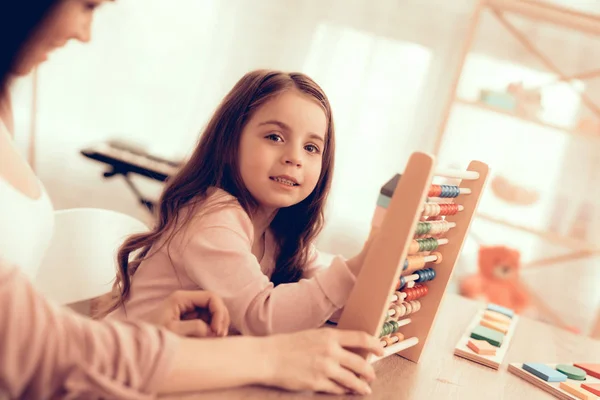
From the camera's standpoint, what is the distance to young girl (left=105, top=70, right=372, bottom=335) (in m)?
0.88

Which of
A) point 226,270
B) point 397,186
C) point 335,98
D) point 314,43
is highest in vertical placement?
point 314,43

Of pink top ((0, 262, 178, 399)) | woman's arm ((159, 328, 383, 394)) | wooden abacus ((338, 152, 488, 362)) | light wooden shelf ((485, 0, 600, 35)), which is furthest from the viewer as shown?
light wooden shelf ((485, 0, 600, 35))

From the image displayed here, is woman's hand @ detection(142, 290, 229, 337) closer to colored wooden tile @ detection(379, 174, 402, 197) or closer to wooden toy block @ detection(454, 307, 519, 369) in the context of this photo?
colored wooden tile @ detection(379, 174, 402, 197)

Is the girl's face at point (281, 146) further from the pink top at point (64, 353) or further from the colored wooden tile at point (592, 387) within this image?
the colored wooden tile at point (592, 387)

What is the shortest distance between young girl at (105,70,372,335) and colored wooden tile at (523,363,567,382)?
435 millimetres

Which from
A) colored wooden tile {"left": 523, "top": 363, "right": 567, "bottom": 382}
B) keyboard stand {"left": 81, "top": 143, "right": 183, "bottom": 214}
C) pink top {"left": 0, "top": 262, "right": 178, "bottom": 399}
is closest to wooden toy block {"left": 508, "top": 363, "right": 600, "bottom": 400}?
colored wooden tile {"left": 523, "top": 363, "right": 567, "bottom": 382}

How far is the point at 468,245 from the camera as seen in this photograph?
11.5 feet

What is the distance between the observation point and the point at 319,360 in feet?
2.53

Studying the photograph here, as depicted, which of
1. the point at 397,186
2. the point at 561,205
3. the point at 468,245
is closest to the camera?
the point at 397,186

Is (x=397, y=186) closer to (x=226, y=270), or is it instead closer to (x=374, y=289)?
(x=374, y=289)

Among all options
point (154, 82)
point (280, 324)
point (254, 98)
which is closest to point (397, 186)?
point (280, 324)

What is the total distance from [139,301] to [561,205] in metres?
2.84

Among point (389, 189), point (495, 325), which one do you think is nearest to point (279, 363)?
point (389, 189)

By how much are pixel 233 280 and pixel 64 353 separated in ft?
1.11
